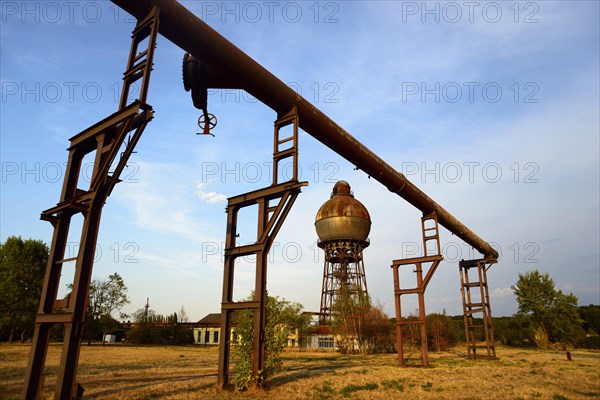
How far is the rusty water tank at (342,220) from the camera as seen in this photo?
34.8 m

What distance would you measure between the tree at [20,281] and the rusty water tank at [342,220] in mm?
28857

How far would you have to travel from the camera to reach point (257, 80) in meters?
11.2

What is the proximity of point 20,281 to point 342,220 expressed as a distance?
32695 mm

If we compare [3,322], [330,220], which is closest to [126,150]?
[330,220]

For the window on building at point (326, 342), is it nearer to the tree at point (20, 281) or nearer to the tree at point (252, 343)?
the tree at point (20, 281)

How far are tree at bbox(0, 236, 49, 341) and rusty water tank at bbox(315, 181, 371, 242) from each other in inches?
1136

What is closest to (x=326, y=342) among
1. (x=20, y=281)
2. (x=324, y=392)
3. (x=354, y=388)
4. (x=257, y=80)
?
(x=20, y=281)

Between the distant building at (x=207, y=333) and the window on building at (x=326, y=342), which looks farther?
the distant building at (x=207, y=333)

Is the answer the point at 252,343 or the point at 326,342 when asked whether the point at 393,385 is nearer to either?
the point at 252,343

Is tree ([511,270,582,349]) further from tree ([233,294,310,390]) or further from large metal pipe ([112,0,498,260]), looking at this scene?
tree ([233,294,310,390])

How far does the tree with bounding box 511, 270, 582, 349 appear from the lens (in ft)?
118

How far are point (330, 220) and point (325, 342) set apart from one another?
1789 centimetres

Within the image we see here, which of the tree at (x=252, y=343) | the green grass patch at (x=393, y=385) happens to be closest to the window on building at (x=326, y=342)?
the green grass patch at (x=393, y=385)

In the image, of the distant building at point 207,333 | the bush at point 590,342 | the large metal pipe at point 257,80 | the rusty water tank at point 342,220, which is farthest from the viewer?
the distant building at point 207,333
